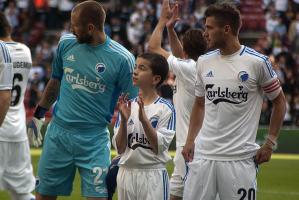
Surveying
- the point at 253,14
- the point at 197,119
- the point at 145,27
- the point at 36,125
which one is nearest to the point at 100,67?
the point at 197,119

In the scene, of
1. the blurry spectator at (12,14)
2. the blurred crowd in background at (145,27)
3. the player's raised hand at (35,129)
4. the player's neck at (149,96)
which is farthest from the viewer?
the blurry spectator at (12,14)

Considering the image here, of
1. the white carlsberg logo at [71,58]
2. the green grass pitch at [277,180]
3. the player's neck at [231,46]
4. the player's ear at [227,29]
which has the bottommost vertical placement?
the green grass pitch at [277,180]

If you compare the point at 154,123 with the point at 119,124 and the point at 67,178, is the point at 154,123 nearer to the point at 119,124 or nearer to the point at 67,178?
the point at 119,124

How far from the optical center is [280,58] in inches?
907

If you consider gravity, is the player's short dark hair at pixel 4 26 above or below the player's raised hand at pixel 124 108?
above

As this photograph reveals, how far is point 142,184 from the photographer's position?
25.2ft

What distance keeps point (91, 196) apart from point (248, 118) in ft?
5.52

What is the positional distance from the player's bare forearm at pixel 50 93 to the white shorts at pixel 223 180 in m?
1.73

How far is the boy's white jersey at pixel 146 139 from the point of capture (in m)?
7.72

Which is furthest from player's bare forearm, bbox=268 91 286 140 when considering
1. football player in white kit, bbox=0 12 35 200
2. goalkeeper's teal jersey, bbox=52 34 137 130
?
football player in white kit, bbox=0 12 35 200

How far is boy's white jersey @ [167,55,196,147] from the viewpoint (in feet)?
31.5

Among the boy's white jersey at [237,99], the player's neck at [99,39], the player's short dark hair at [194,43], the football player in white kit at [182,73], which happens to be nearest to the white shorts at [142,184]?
the boy's white jersey at [237,99]

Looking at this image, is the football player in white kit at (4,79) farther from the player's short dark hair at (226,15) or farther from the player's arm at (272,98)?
the player's arm at (272,98)

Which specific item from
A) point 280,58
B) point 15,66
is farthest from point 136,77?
point 280,58
